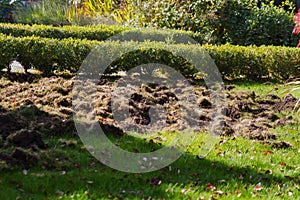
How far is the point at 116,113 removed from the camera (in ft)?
19.2

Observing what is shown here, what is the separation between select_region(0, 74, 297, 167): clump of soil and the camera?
467cm

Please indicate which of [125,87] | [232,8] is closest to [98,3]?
[232,8]

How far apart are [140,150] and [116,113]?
45.5 inches

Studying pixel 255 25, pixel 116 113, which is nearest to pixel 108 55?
pixel 116 113

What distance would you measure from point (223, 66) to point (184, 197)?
5381 mm

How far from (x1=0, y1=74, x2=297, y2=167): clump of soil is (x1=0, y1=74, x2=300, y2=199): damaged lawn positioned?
0.01 m

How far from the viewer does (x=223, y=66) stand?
8.94 metres

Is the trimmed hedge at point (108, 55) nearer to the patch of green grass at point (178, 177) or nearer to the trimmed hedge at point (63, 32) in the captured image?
the trimmed hedge at point (63, 32)

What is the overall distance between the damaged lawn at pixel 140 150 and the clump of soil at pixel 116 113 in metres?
0.01

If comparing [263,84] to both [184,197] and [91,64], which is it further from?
[184,197]

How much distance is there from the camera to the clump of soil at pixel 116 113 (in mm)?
4668

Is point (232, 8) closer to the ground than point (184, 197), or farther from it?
farther from it

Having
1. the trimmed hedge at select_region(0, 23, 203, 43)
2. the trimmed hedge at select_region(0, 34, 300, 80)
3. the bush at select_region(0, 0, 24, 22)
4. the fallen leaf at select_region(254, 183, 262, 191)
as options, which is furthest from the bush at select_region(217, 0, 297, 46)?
the fallen leaf at select_region(254, 183, 262, 191)

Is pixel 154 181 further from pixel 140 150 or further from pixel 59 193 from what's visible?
pixel 59 193
